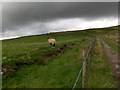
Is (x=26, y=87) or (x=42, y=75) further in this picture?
(x=42, y=75)

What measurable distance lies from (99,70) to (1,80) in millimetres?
10917

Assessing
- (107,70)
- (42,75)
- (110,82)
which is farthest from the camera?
(42,75)

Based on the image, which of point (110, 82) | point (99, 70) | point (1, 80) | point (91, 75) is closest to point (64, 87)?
point (91, 75)

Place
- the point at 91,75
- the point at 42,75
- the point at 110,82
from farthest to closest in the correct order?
the point at 42,75, the point at 91,75, the point at 110,82

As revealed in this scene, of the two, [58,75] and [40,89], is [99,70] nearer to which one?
[58,75]

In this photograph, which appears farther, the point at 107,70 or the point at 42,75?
the point at 42,75

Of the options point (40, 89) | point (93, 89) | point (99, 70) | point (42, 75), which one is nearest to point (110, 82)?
point (93, 89)

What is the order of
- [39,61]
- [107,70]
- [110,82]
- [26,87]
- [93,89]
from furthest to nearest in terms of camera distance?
1. [39,61]
2. [107,70]
3. [26,87]
4. [110,82]
5. [93,89]

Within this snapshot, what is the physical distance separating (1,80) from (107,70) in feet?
38.3

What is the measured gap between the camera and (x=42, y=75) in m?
11.3

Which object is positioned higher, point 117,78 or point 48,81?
point 117,78

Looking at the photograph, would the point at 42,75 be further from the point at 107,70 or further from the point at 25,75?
the point at 107,70

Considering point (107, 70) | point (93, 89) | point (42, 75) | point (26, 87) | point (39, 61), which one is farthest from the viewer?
point (39, 61)

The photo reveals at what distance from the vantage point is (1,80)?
9875 mm
